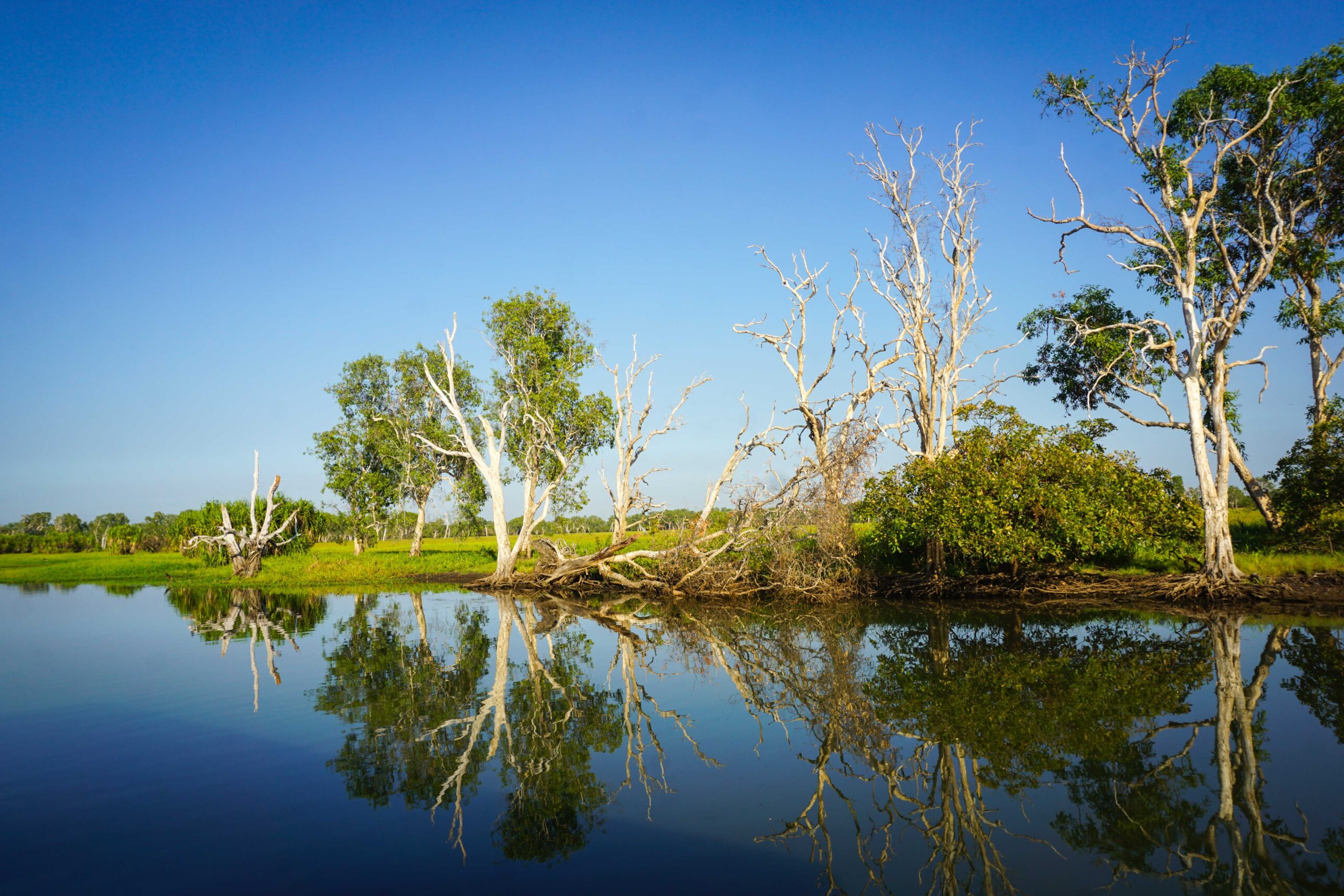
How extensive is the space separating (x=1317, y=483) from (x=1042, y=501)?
23.1 feet

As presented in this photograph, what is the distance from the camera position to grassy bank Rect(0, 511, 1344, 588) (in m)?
20.9

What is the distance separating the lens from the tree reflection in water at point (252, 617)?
1477 centimetres

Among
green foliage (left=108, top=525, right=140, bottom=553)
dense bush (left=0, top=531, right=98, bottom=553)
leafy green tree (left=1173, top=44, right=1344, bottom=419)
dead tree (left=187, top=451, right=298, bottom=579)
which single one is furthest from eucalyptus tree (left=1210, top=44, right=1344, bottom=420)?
dense bush (left=0, top=531, right=98, bottom=553)

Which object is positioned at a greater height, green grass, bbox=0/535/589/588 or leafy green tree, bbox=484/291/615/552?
leafy green tree, bbox=484/291/615/552

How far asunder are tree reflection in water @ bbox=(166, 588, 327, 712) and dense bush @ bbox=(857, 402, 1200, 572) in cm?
1564

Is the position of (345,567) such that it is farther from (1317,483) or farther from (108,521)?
(108,521)

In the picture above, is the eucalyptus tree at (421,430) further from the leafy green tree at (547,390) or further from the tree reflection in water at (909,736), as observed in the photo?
the tree reflection in water at (909,736)

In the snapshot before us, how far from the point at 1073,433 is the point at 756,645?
11.6m

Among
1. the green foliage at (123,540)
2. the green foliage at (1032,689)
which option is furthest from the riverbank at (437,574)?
the green foliage at (1032,689)

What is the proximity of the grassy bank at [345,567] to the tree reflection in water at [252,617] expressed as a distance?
281cm

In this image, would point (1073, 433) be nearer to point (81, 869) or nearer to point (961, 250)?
point (961, 250)

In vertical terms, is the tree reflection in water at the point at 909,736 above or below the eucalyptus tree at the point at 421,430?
below

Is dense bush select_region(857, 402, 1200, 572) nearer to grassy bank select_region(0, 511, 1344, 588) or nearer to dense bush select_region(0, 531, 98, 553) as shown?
grassy bank select_region(0, 511, 1344, 588)

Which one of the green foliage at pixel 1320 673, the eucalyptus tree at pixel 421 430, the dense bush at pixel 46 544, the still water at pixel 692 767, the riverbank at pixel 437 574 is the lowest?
the still water at pixel 692 767
